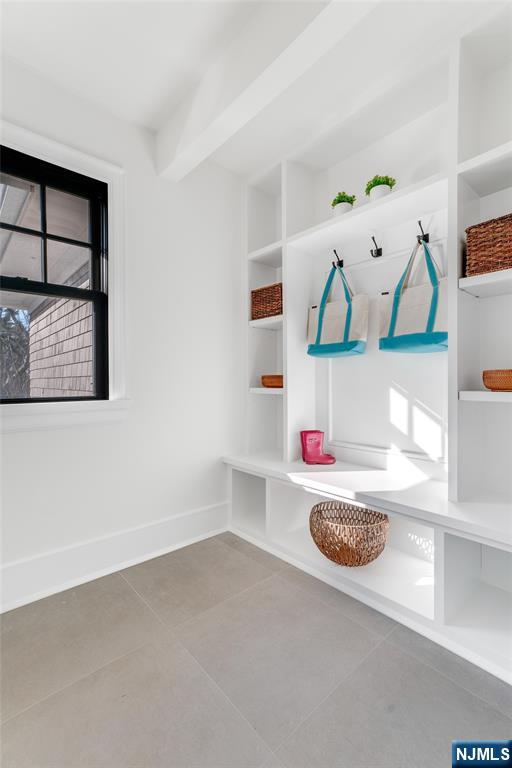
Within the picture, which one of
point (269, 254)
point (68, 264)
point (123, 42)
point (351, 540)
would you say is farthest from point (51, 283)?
point (351, 540)

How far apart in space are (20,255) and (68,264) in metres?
0.23

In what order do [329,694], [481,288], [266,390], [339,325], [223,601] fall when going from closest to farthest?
1. [329,694]
2. [481,288]
3. [223,601]
4. [339,325]
5. [266,390]

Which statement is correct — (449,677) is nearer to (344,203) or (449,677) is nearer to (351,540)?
(351,540)

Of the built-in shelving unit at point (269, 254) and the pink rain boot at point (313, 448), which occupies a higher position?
the built-in shelving unit at point (269, 254)

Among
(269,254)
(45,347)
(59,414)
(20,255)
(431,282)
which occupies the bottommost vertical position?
(59,414)

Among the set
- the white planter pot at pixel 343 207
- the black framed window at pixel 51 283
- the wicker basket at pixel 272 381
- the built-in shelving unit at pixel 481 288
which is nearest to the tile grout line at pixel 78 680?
the black framed window at pixel 51 283

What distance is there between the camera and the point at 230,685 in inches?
52.2

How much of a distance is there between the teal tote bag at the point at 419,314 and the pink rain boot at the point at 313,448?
747 mm

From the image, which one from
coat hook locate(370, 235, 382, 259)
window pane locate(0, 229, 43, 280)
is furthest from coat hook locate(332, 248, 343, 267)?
window pane locate(0, 229, 43, 280)

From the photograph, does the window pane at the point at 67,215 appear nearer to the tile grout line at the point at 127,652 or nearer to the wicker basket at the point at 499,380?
the tile grout line at the point at 127,652

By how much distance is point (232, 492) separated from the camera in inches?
104

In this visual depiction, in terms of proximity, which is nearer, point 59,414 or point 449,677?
point 449,677

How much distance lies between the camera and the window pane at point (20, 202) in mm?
1854

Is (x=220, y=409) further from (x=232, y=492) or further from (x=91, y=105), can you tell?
(x=91, y=105)
